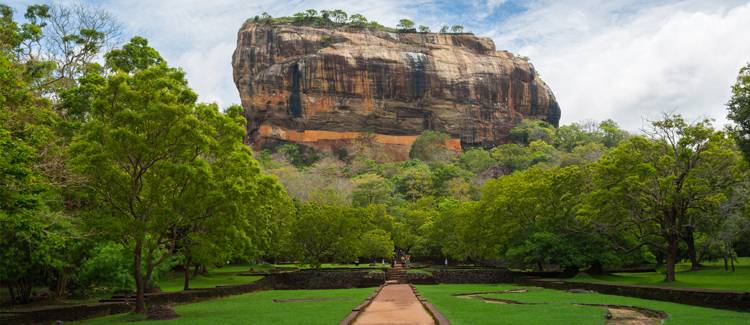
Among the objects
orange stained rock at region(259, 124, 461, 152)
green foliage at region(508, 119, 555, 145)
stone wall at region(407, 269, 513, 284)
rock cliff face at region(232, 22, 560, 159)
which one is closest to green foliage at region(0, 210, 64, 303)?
stone wall at region(407, 269, 513, 284)

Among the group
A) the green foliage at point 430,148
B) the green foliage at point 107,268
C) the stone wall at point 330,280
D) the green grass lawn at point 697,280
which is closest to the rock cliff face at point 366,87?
the green foliage at point 430,148

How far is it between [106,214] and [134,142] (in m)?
2.88

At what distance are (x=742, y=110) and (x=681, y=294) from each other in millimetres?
6646

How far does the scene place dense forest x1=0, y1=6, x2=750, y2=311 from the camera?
16234 mm

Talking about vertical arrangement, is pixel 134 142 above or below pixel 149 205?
above

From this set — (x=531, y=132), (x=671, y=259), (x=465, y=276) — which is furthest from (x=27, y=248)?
(x=531, y=132)

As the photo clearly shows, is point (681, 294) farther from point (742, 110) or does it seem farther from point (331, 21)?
point (331, 21)

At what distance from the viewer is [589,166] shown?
33.6 meters

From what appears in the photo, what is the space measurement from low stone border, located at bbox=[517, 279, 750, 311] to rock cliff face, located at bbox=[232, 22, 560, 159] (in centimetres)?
8682

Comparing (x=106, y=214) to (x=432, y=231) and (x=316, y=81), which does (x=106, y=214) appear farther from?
(x=316, y=81)

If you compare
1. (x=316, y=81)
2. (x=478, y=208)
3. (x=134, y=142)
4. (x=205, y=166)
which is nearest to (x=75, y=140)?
(x=134, y=142)

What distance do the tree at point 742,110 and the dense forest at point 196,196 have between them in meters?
0.07

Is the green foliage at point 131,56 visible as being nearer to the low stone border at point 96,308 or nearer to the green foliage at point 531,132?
the low stone border at point 96,308

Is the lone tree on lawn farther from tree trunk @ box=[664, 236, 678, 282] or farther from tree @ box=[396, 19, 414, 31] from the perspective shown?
tree @ box=[396, 19, 414, 31]
